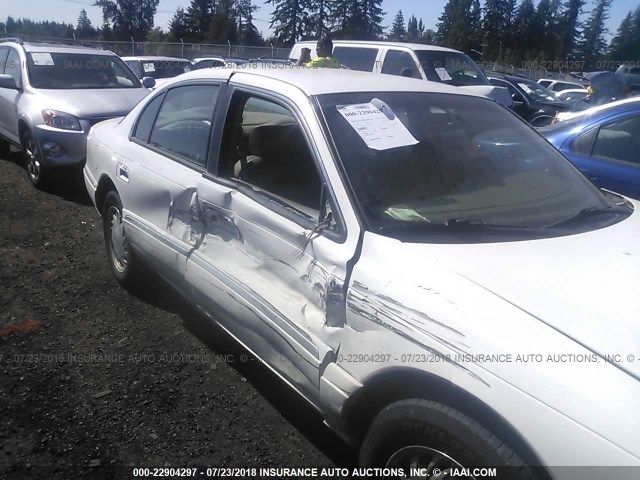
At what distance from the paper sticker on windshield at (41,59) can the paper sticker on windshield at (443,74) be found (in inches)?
233

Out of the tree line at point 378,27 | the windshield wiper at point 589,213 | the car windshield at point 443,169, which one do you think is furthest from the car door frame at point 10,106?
the tree line at point 378,27

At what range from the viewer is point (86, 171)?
15.6 feet

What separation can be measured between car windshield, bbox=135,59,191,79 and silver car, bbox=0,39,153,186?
20.6ft

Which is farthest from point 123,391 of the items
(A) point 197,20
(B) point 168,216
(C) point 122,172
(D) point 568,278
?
(A) point 197,20

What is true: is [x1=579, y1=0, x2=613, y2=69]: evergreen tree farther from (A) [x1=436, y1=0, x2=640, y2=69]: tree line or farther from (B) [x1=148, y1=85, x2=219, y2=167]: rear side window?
(B) [x1=148, y1=85, x2=219, y2=167]: rear side window

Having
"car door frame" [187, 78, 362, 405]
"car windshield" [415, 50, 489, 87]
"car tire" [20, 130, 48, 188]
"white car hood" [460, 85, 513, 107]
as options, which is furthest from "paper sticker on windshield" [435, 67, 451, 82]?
"car door frame" [187, 78, 362, 405]

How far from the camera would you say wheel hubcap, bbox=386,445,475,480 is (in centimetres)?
186

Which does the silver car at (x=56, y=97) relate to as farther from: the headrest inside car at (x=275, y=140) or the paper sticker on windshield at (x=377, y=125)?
the paper sticker on windshield at (x=377, y=125)

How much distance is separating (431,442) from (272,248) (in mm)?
1126

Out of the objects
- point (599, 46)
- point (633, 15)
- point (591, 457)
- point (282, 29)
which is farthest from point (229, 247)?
point (599, 46)

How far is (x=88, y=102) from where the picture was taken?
269 inches

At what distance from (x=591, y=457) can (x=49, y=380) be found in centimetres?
278

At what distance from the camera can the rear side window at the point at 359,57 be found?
975 centimetres

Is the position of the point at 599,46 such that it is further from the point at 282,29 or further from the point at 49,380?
the point at 49,380
